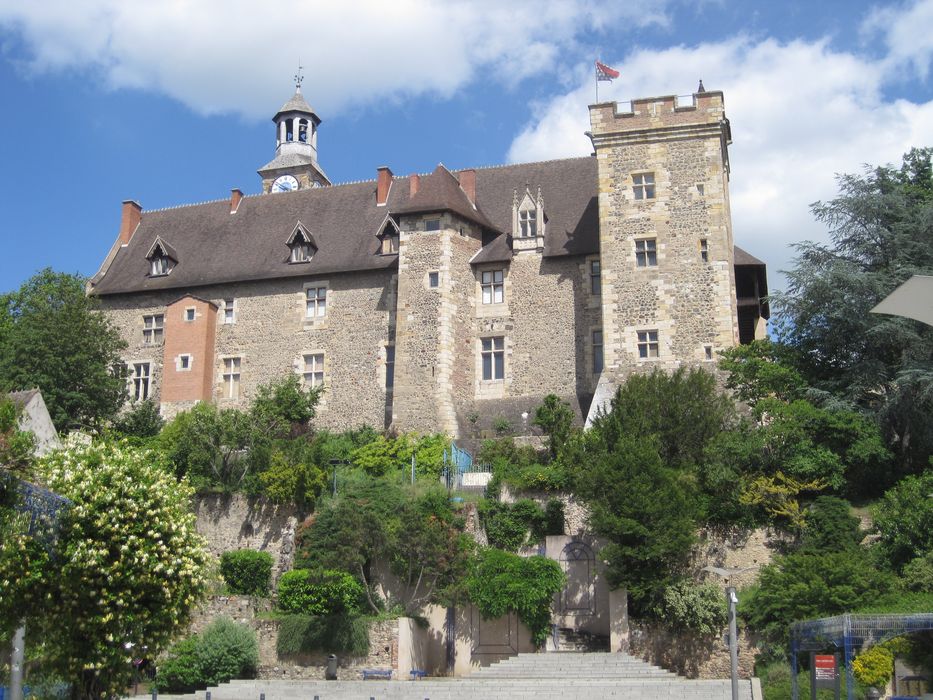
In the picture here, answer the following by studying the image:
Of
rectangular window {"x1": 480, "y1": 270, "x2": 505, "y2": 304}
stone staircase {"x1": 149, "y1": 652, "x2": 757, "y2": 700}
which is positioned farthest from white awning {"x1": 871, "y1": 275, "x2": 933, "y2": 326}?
rectangular window {"x1": 480, "y1": 270, "x2": 505, "y2": 304}

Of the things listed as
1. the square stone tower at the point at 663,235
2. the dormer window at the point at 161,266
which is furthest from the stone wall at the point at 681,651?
the dormer window at the point at 161,266

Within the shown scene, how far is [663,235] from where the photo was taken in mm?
34938

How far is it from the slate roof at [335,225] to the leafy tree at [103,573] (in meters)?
20.7

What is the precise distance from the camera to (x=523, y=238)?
38.1 m

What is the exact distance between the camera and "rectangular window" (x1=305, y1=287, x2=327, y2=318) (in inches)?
1572

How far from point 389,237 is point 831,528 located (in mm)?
18957

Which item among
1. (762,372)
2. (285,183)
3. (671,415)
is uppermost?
(285,183)

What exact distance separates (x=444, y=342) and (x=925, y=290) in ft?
98.5

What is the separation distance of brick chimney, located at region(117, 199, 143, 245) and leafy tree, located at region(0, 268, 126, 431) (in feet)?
22.0

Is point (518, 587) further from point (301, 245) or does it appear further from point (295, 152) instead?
point (295, 152)

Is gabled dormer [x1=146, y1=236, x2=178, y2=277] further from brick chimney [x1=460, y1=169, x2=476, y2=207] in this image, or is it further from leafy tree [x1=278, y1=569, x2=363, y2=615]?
leafy tree [x1=278, y1=569, x2=363, y2=615]

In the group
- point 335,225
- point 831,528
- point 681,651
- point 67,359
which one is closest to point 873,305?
point 831,528

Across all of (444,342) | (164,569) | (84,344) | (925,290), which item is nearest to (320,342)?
(444,342)

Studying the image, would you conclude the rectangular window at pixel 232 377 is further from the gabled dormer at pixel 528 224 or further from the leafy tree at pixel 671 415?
the leafy tree at pixel 671 415
